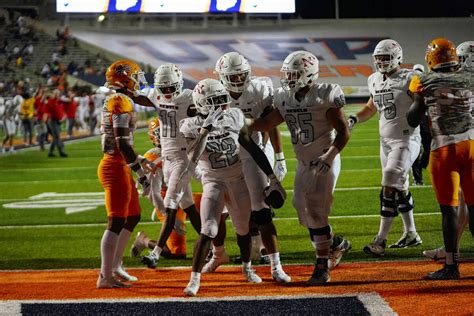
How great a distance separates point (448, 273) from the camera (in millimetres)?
5637

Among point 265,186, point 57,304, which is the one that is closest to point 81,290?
point 57,304

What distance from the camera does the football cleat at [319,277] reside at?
5.69 metres

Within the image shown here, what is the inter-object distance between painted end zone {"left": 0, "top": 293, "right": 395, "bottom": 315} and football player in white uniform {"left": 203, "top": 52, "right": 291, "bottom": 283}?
0.63 metres

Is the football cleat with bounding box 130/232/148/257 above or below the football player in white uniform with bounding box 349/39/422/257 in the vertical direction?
below

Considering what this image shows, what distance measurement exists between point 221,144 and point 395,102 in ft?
6.51

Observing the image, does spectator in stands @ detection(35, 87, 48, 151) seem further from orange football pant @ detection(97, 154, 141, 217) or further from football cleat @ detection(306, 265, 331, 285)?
football cleat @ detection(306, 265, 331, 285)

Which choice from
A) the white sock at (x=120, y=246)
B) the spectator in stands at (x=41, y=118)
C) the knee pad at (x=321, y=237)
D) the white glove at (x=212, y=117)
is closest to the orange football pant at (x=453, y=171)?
the knee pad at (x=321, y=237)

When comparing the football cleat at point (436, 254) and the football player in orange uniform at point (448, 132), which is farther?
the football cleat at point (436, 254)

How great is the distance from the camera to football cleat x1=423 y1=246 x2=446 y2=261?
638 centimetres

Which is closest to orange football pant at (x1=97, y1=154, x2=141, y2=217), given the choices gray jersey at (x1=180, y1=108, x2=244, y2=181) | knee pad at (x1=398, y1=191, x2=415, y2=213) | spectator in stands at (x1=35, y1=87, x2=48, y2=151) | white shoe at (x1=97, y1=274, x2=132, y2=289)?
white shoe at (x1=97, y1=274, x2=132, y2=289)

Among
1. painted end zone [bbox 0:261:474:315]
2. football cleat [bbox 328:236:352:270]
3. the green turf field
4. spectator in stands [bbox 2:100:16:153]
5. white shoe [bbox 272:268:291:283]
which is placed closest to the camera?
painted end zone [bbox 0:261:474:315]

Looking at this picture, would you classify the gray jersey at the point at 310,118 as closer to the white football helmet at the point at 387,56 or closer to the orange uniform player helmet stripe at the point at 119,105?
the orange uniform player helmet stripe at the point at 119,105

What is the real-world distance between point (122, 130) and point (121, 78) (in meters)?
0.43

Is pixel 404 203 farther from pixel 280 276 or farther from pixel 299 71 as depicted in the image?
pixel 299 71
